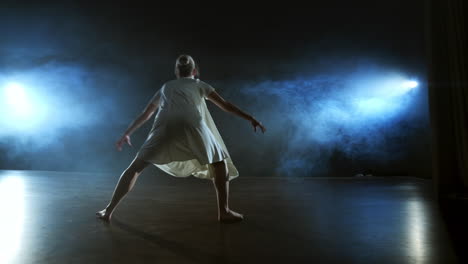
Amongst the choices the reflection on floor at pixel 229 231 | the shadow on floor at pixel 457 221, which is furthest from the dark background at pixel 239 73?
the shadow on floor at pixel 457 221

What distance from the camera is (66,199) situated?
311cm

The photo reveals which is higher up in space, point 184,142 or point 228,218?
point 184,142

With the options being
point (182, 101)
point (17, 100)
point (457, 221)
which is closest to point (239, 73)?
point (182, 101)

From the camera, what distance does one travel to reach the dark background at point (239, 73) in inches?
203

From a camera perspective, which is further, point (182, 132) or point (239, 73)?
point (239, 73)

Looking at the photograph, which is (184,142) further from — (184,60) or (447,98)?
(447,98)

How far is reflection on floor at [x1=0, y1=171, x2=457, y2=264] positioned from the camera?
1.41 meters

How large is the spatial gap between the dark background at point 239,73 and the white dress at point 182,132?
3.56m

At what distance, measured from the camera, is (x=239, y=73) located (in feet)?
19.1

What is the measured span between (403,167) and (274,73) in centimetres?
219

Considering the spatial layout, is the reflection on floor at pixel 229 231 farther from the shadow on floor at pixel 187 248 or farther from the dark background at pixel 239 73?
the dark background at pixel 239 73

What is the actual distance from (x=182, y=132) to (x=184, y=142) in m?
0.06

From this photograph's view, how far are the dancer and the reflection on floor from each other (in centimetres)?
22

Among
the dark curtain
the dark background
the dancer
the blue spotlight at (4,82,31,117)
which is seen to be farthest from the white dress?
the blue spotlight at (4,82,31,117)
